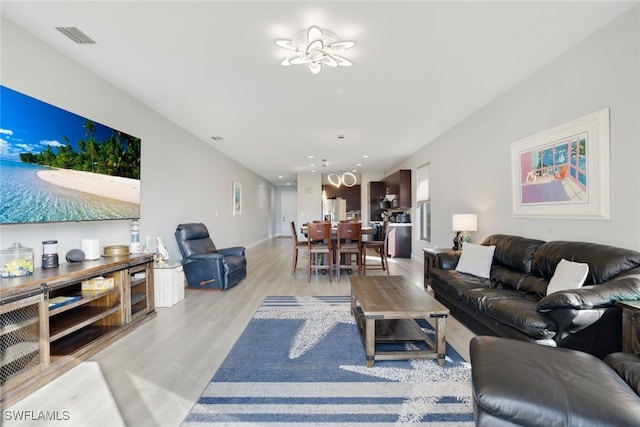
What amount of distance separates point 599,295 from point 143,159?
4.67 metres

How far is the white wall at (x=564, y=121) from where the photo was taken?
6.94 ft

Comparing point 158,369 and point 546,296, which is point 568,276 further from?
point 158,369

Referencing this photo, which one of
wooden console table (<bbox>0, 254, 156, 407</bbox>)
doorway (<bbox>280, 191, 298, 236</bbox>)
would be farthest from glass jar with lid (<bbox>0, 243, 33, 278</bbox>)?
doorway (<bbox>280, 191, 298, 236</bbox>)

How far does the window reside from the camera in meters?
6.38

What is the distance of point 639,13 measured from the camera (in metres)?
2.01

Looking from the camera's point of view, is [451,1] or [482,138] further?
[482,138]

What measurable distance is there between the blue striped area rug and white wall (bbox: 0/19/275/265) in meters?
1.96

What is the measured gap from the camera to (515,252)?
293cm

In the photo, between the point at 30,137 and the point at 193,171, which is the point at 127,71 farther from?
the point at 193,171

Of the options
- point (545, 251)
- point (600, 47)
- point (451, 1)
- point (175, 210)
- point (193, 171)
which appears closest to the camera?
point (451, 1)

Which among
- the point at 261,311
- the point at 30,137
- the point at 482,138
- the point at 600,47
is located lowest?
the point at 261,311

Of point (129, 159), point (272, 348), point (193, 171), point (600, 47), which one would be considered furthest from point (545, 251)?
point (193, 171)

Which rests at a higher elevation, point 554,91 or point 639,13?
point 639,13

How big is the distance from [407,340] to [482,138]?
3216 mm
